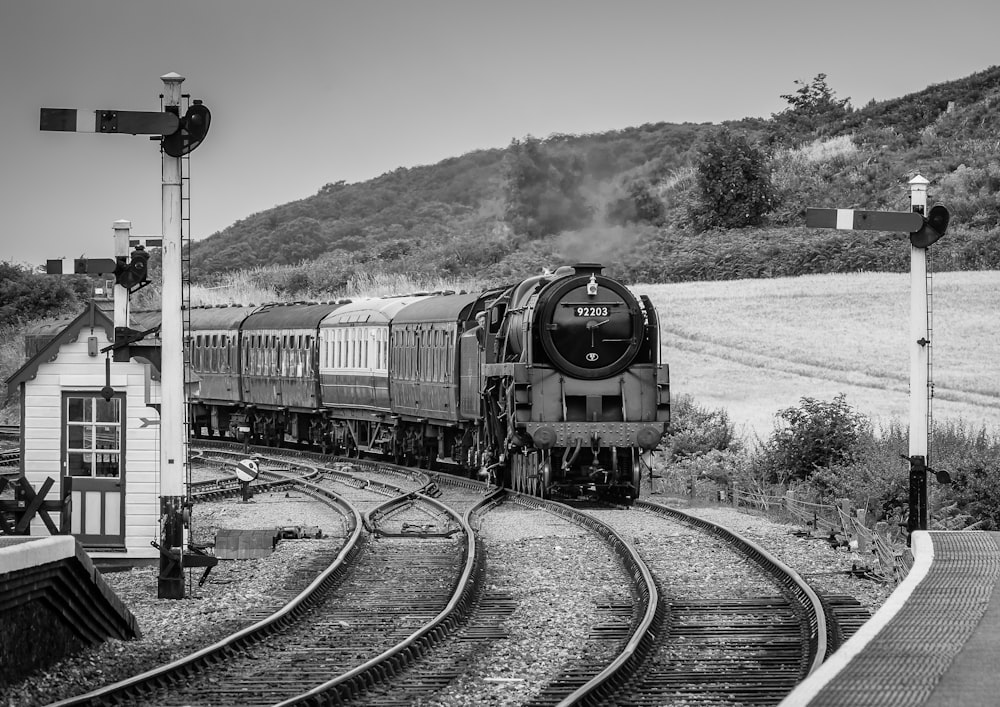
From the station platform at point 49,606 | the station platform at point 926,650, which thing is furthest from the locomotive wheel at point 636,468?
the station platform at point 49,606

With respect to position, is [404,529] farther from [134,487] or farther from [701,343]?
[701,343]

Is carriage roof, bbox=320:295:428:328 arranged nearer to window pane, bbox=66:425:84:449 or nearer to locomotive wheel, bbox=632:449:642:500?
locomotive wheel, bbox=632:449:642:500

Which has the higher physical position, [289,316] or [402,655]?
[289,316]

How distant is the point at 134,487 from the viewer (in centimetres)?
1582

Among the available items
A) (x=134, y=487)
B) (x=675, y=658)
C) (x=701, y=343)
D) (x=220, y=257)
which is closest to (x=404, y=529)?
(x=134, y=487)

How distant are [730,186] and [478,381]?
3915cm

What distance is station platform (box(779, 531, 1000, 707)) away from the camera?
742 centimetres

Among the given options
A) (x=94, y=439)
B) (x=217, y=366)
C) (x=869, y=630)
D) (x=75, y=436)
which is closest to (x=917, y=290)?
(x=869, y=630)

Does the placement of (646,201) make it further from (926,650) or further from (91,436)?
(926,650)

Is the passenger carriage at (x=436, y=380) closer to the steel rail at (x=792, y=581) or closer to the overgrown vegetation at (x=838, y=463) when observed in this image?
the overgrown vegetation at (x=838, y=463)

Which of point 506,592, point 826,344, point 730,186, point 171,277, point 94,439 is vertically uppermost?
point 730,186

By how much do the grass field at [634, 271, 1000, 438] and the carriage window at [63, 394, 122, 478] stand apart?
18.1m

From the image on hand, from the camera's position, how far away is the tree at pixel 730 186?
58.6 metres

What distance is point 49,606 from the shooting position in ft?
34.2
